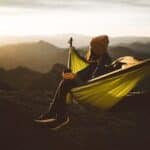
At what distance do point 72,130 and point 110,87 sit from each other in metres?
1.40

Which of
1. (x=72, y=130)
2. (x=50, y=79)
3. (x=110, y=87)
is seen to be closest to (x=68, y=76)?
(x=110, y=87)

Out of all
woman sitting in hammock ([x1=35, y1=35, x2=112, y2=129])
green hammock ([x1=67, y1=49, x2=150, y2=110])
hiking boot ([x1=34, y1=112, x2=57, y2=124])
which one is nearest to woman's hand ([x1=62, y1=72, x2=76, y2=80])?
woman sitting in hammock ([x1=35, y1=35, x2=112, y2=129])

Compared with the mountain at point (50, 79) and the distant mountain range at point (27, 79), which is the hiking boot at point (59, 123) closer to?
the mountain at point (50, 79)

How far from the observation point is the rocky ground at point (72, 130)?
6070 mm

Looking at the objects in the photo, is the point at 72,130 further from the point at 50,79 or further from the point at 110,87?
the point at 110,87

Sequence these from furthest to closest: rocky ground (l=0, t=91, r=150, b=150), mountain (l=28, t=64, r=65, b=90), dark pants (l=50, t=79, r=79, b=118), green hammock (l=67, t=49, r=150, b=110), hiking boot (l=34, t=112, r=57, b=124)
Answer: mountain (l=28, t=64, r=65, b=90) < rocky ground (l=0, t=91, r=150, b=150) < hiking boot (l=34, t=112, r=57, b=124) < dark pants (l=50, t=79, r=79, b=118) < green hammock (l=67, t=49, r=150, b=110)

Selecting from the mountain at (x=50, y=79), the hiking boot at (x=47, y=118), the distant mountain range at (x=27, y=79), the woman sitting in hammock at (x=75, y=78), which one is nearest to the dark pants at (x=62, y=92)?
the woman sitting in hammock at (x=75, y=78)

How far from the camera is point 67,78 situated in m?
5.23

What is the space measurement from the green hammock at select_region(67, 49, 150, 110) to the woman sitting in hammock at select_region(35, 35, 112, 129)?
0.32ft

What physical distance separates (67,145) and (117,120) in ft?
2.90

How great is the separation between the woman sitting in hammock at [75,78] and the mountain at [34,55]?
1.34 metres

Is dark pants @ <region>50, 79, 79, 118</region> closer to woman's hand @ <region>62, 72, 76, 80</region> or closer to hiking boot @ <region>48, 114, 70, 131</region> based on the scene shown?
woman's hand @ <region>62, 72, 76, 80</region>

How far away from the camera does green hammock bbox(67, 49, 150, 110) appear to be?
499cm

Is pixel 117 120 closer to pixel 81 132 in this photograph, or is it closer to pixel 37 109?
pixel 81 132
